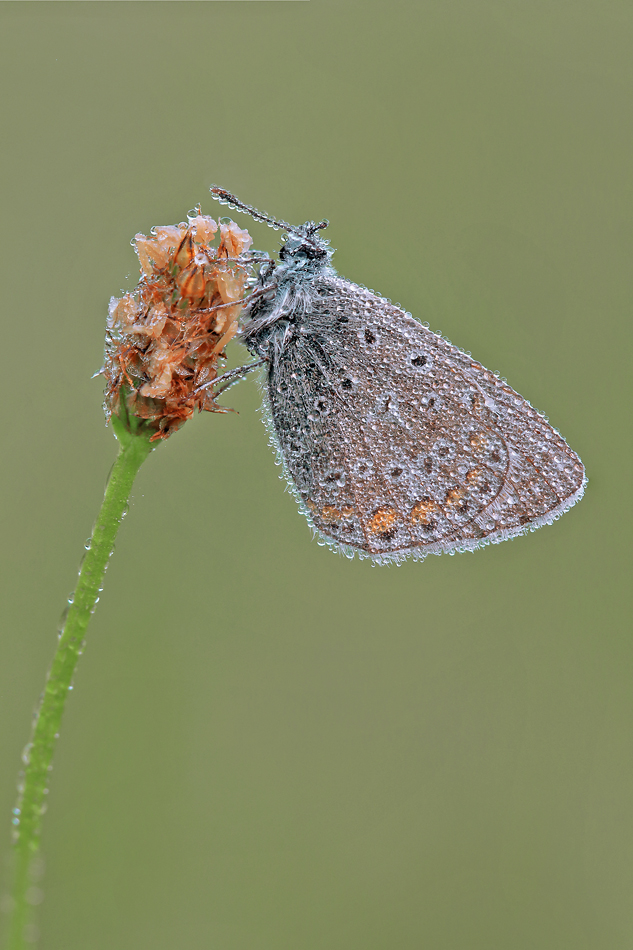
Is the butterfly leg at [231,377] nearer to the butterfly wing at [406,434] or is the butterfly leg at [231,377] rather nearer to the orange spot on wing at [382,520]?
the butterfly wing at [406,434]

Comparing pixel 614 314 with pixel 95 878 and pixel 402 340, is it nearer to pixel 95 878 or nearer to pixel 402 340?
pixel 402 340

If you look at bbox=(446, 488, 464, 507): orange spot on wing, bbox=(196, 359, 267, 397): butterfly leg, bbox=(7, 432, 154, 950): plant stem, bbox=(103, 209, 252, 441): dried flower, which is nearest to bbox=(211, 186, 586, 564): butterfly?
bbox=(446, 488, 464, 507): orange spot on wing

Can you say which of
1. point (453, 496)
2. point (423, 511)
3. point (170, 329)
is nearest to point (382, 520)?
point (423, 511)

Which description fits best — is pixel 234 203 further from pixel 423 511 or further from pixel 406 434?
pixel 423 511

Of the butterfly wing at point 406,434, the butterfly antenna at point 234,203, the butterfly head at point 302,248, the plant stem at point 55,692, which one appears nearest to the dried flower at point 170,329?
the plant stem at point 55,692

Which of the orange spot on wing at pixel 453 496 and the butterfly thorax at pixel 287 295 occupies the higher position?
the butterfly thorax at pixel 287 295

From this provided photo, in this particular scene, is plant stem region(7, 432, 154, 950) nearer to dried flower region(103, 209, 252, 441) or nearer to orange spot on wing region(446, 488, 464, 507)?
dried flower region(103, 209, 252, 441)
